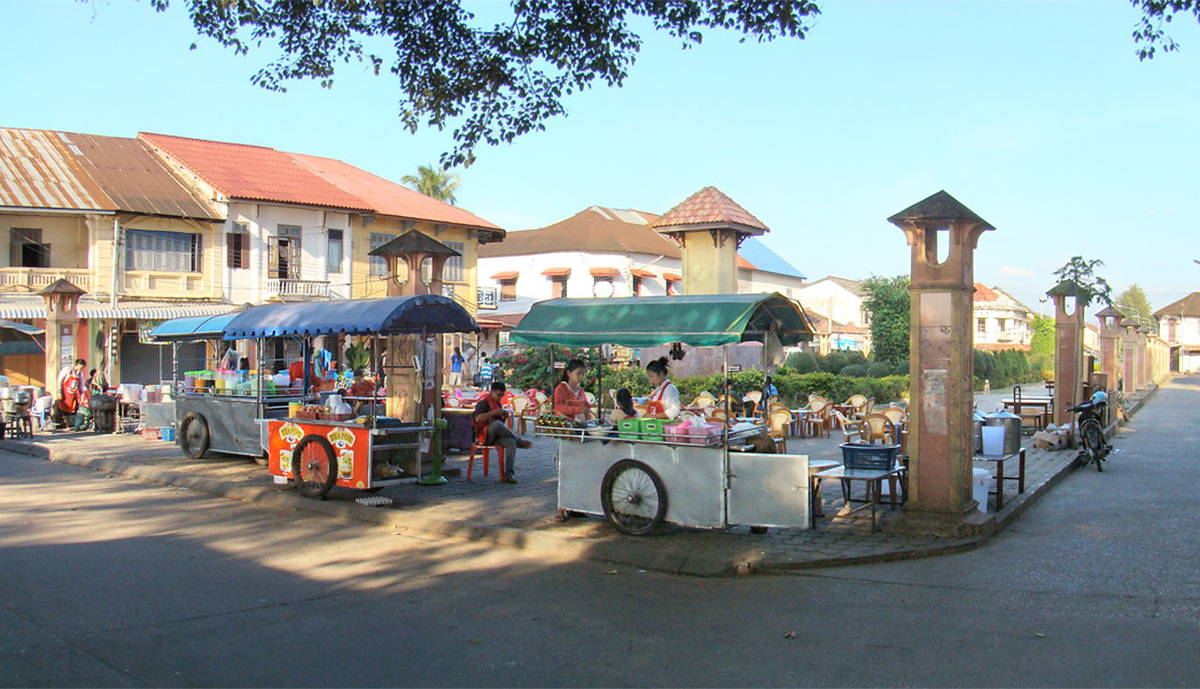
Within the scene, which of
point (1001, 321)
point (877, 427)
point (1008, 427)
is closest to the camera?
point (1008, 427)

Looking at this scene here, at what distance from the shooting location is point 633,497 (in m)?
9.17

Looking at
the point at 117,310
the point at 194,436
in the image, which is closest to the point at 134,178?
the point at 117,310

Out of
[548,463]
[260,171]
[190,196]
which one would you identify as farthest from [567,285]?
[548,463]

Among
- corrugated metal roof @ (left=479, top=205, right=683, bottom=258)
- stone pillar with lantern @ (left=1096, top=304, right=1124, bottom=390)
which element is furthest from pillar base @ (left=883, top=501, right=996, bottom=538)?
corrugated metal roof @ (left=479, top=205, right=683, bottom=258)

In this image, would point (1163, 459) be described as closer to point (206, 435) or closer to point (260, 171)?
point (206, 435)

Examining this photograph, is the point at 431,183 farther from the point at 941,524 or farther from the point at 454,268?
the point at 941,524

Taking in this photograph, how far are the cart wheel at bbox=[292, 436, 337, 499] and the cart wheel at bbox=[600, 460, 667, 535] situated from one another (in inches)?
144

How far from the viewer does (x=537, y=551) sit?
8.93 metres

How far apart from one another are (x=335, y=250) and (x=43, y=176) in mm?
9843

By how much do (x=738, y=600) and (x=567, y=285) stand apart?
46.7m

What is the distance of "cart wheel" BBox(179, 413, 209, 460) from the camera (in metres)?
14.8

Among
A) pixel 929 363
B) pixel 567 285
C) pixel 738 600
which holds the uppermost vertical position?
pixel 567 285

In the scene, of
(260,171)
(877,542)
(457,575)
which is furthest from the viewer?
(260,171)

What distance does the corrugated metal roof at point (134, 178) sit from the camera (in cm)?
3164
